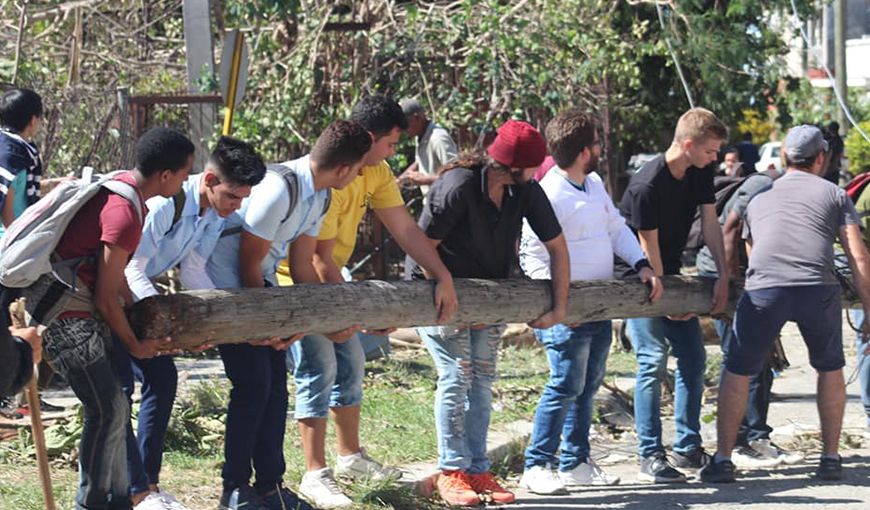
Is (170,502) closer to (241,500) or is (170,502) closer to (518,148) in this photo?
(241,500)

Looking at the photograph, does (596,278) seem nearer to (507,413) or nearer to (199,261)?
(507,413)

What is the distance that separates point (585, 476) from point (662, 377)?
2.45 ft

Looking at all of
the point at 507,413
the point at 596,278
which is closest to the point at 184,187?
the point at 596,278

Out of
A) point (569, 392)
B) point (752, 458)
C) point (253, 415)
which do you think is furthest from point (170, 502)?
point (752, 458)

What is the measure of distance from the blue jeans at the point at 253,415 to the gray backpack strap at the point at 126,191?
3.14ft

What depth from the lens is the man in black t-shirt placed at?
739 cm

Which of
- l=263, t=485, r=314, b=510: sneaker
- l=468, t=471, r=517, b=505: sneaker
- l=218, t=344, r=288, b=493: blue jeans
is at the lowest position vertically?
l=468, t=471, r=517, b=505: sneaker

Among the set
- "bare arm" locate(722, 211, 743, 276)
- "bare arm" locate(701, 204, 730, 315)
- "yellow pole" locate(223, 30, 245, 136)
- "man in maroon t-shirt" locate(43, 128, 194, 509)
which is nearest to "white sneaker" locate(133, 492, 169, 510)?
"man in maroon t-shirt" locate(43, 128, 194, 509)

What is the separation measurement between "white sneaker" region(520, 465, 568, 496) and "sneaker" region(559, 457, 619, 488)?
0.12m

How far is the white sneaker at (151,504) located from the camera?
568 centimetres

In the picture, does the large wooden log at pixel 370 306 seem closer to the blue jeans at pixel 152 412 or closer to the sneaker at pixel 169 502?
the blue jeans at pixel 152 412

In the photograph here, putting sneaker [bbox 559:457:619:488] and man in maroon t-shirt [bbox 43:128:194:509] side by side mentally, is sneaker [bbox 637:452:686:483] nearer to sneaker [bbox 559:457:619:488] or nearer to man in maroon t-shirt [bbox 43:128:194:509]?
sneaker [bbox 559:457:619:488]

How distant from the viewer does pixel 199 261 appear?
19.6ft

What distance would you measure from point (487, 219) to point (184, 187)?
1.53 meters
